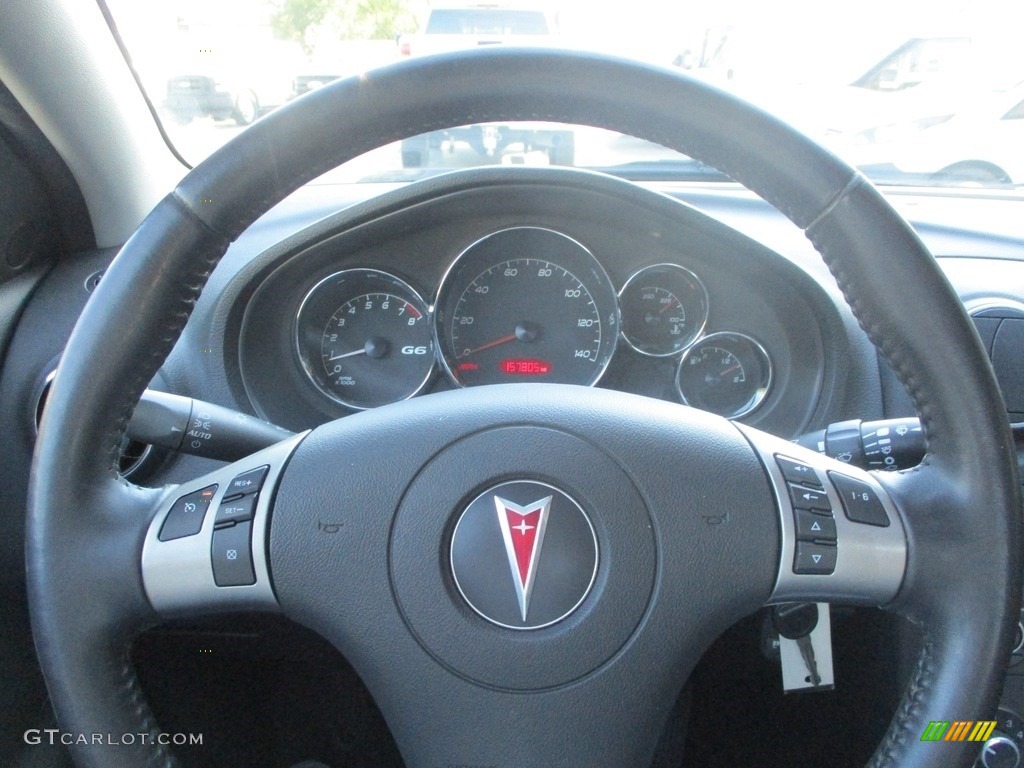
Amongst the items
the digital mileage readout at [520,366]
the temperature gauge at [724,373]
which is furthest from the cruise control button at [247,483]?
the temperature gauge at [724,373]

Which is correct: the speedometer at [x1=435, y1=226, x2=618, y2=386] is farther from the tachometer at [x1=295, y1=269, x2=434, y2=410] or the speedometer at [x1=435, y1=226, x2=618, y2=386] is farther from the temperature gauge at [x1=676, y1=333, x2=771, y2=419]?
the temperature gauge at [x1=676, y1=333, x2=771, y2=419]

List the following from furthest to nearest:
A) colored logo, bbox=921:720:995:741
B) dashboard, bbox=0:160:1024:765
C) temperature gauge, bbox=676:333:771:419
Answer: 1. temperature gauge, bbox=676:333:771:419
2. dashboard, bbox=0:160:1024:765
3. colored logo, bbox=921:720:995:741

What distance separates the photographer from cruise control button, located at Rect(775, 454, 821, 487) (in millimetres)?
1091

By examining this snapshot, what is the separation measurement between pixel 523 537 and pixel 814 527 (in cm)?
33

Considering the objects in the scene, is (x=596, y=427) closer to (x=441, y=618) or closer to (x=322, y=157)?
(x=441, y=618)

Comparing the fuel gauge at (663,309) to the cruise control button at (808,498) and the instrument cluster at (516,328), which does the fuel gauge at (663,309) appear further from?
the cruise control button at (808,498)

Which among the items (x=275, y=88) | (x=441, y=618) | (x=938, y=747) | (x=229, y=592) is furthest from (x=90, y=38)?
(x=938, y=747)

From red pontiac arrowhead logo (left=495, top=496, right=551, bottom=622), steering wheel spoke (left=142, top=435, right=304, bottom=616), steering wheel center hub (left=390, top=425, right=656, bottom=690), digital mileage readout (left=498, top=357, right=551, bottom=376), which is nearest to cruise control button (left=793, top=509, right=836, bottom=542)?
steering wheel center hub (left=390, top=425, right=656, bottom=690)

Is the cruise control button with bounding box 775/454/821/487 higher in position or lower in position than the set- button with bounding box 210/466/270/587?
higher

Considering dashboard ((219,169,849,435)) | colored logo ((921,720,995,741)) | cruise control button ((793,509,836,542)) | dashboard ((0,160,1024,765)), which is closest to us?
colored logo ((921,720,995,741))

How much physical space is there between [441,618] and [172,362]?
4.29 feet

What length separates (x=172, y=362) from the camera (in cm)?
210

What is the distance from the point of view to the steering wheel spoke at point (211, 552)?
41.4 inches

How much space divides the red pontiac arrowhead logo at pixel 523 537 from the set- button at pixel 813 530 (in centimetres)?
29
